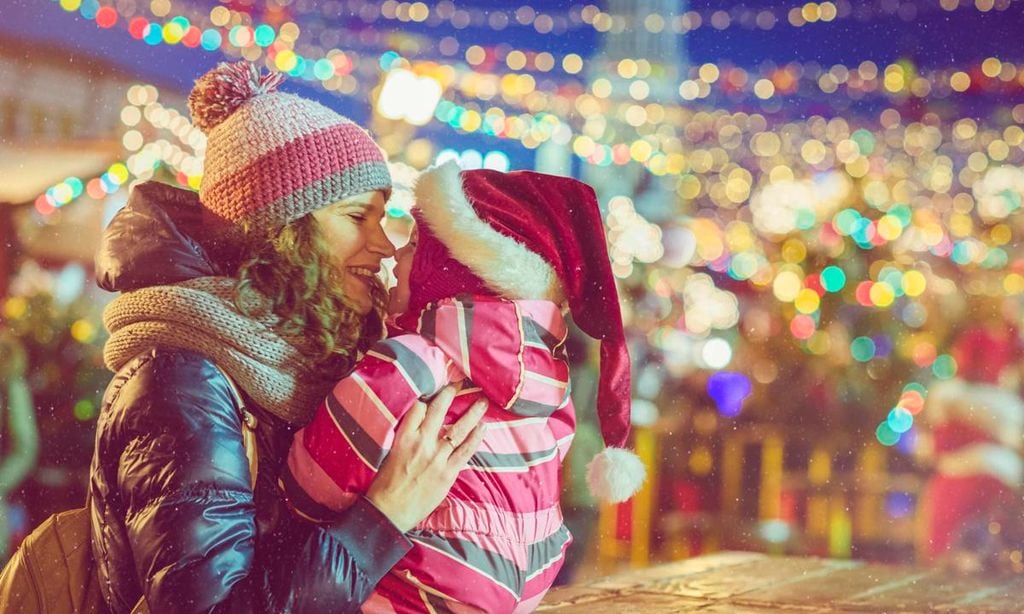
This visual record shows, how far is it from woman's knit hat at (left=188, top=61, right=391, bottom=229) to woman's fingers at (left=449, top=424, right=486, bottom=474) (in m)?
0.57

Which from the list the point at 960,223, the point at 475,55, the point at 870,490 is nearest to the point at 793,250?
the point at 960,223

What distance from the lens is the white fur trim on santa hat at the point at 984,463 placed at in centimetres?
638

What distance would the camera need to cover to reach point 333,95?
1050 centimetres

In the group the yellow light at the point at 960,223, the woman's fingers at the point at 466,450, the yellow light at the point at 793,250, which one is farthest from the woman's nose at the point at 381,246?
the yellow light at the point at 960,223

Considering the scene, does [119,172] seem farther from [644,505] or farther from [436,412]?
[436,412]

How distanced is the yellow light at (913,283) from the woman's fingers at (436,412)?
1507 cm

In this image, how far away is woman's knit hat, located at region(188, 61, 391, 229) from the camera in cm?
207

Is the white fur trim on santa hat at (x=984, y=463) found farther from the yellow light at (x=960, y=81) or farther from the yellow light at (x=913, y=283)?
the yellow light at (x=913, y=283)

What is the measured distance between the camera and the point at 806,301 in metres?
18.6

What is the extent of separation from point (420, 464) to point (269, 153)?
0.71 m

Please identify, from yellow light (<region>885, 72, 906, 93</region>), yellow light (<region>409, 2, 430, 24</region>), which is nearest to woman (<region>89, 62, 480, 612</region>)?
yellow light (<region>409, 2, 430, 24</region>)

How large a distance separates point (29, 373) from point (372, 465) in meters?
5.63

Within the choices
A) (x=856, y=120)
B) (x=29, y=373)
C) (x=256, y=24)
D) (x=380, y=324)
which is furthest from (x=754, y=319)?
(x=380, y=324)

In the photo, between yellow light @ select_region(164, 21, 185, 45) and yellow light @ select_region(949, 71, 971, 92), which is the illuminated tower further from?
yellow light @ select_region(164, 21, 185, 45)
